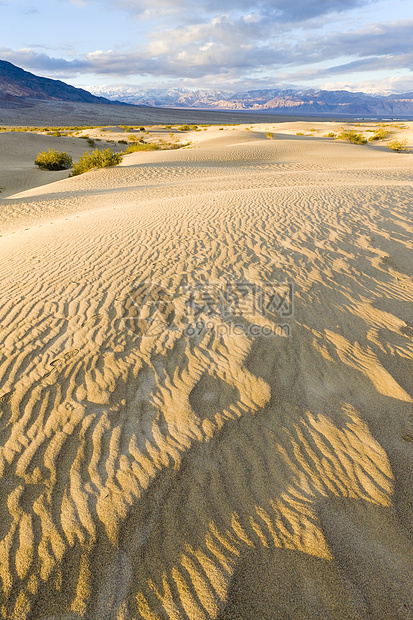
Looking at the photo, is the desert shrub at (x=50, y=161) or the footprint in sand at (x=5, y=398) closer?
the footprint in sand at (x=5, y=398)

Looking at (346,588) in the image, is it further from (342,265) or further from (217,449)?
(342,265)

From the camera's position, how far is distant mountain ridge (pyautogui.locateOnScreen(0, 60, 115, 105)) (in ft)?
395

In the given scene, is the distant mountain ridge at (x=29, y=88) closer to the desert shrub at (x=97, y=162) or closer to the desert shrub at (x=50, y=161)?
the desert shrub at (x=50, y=161)

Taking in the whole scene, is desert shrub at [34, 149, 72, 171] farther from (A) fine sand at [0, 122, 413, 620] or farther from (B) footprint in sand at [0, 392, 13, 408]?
(B) footprint in sand at [0, 392, 13, 408]

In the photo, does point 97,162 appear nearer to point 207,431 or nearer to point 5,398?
point 5,398

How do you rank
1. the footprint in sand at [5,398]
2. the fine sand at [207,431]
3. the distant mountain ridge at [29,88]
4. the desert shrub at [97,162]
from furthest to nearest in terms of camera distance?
the distant mountain ridge at [29,88]
the desert shrub at [97,162]
the footprint in sand at [5,398]
the fine sand at [207,431]

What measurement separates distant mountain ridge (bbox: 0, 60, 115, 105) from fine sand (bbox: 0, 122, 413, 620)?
5070 inches

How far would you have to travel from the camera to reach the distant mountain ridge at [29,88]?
12050cm

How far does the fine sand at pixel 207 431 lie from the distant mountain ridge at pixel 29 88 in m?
129

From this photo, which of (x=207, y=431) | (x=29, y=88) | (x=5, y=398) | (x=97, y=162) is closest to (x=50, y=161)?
(x=97, y=162)

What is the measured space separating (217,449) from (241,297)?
7.74 feet

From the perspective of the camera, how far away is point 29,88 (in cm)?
13600

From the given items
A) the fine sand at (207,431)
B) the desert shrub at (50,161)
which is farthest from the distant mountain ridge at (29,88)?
the fine sand at (207,431)

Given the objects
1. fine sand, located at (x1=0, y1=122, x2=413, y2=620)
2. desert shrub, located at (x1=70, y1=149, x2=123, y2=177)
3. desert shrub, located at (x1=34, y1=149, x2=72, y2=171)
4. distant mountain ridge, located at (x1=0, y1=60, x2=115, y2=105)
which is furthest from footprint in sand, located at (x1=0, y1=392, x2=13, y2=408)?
distant mountain ridge, located at (x1=0, y1=60, x2=115, y2=105)
